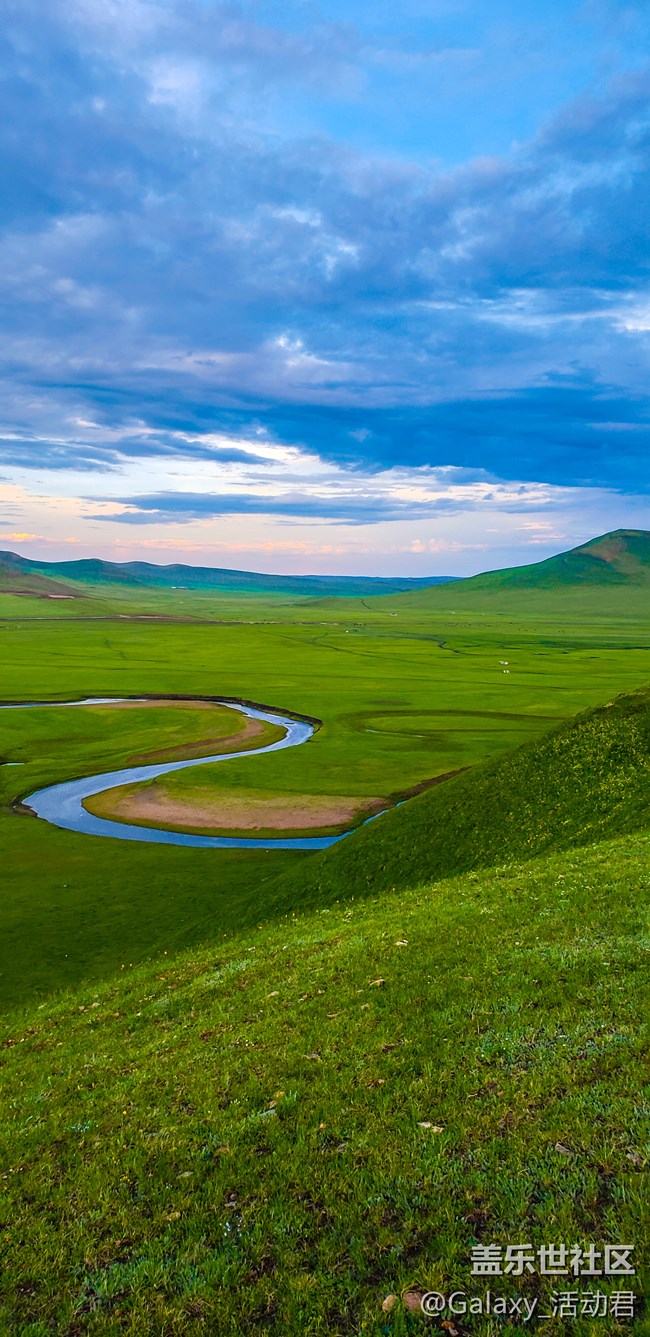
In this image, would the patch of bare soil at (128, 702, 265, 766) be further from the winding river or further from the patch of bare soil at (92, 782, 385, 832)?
the patch of bare soil at (92, 782, 385, 832)

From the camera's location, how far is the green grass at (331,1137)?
984cm

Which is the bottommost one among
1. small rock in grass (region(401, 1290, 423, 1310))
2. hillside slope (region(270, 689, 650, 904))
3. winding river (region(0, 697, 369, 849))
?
winding river (region(0, 697, 369, 849))

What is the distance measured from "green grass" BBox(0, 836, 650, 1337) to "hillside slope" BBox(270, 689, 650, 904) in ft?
61.3

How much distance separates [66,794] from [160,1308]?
2800 inches

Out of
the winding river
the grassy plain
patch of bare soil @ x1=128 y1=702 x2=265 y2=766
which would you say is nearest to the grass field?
the grassy plain

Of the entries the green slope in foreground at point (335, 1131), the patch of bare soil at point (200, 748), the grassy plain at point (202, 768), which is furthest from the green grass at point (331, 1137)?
the patch of bare soil at point (200, 748)

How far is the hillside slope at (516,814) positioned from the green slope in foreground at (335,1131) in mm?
16468

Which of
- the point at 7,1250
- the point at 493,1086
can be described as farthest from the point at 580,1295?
the point at 7,1250

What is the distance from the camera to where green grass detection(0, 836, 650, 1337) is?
32.3 feet

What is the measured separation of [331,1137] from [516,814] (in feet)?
114

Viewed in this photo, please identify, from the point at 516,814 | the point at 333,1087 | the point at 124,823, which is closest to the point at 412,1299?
the point at 333,1087

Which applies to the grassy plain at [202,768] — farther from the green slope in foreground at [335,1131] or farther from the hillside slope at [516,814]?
the green slope in foreground at [335,1131]

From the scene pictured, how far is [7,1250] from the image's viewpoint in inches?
442

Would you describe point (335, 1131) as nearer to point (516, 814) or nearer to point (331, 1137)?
point (331, 1137)
